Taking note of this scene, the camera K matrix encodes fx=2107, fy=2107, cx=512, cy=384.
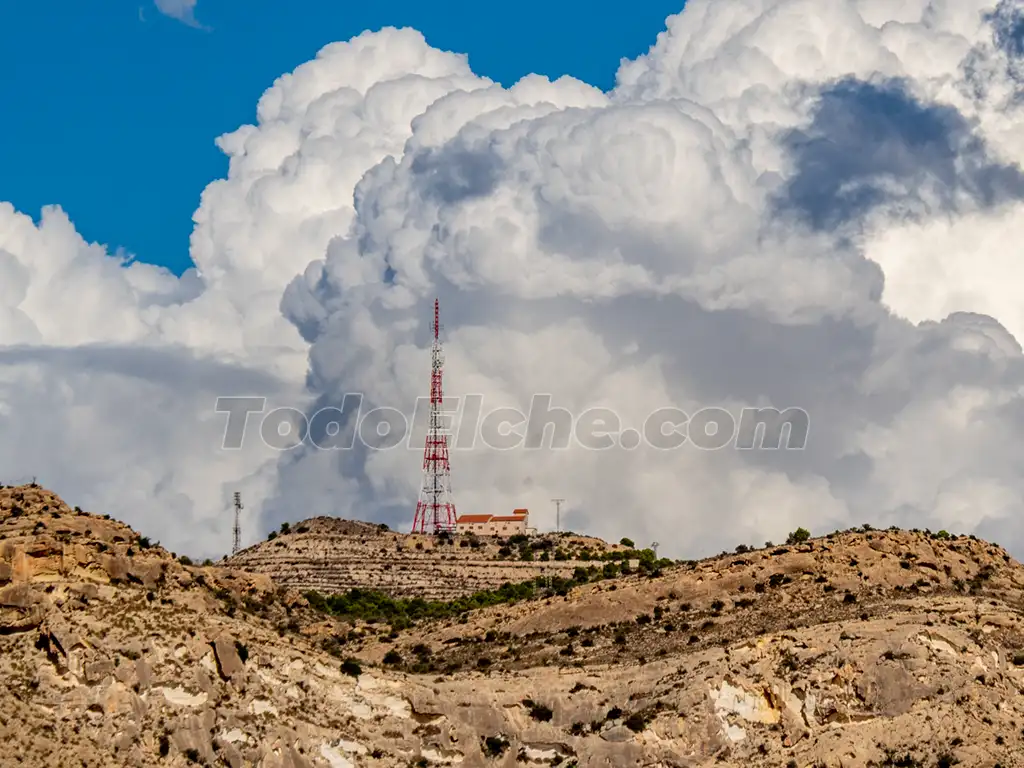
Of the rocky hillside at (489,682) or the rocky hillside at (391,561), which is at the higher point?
the rocky hillside at (391,561)

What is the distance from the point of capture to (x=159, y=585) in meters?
116

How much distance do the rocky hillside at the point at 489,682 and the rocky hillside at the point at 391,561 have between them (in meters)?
43.6

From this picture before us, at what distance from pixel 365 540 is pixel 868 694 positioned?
3146 inches

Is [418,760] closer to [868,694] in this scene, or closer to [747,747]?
[747,747]

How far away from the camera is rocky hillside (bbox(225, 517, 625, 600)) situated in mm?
182875

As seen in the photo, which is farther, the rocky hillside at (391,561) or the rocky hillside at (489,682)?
the rocky hillside at (391,561)

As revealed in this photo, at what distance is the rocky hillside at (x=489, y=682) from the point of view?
10562cm

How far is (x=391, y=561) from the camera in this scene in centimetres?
18650

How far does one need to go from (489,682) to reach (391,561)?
207 feet

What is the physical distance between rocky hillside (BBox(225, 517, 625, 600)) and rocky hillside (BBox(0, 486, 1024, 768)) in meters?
43.6

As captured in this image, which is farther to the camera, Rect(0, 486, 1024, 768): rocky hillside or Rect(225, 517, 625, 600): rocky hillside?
Rect(225, 517, 625, 600): rocky hillside

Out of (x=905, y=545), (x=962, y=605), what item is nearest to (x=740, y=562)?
(x=905, y=545)

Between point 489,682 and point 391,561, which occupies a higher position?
point 391,561

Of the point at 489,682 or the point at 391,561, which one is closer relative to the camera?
the point at 489,682
